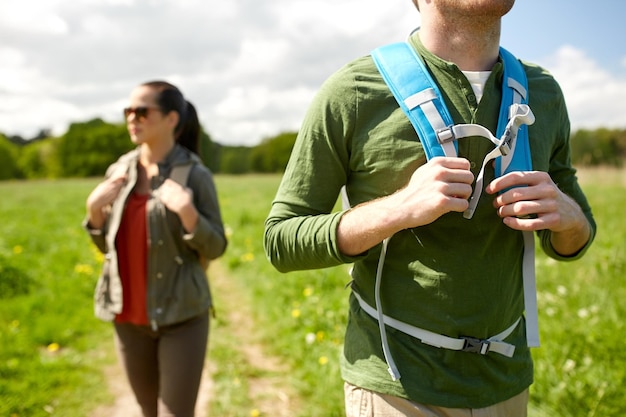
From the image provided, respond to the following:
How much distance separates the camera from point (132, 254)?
136 inches

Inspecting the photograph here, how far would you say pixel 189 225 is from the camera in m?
3.35

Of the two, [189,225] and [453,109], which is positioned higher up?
[453,109]

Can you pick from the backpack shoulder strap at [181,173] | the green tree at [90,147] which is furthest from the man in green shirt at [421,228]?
the green tree at [90,147]

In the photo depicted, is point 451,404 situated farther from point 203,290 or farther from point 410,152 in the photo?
point 203,290

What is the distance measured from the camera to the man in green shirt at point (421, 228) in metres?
1.70

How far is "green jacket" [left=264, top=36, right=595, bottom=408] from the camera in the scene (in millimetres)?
1711

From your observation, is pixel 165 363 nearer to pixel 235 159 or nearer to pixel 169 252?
pixel 169 252

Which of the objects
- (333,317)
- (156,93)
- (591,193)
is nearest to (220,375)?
(333,317)

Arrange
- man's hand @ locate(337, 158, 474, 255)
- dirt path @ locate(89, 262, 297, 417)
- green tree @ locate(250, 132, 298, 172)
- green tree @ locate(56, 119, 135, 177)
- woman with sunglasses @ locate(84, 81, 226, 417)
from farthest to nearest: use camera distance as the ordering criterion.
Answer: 1. green tree @ locate(250, 132, 298, 172)
2. green tree @ locate(56, 119, 135, 177)
3. dirt path @ locate(89, 262, 297, 417)
4. woman with sunglasses @ locate(84, 81, 226, 417)
5. man's hand @ locate(337, 158, 474, 255)

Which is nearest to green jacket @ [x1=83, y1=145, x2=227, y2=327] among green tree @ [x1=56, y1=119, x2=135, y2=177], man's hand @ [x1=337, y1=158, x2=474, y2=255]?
man's hand @ [x1=337, y1=158, x2=474, y2=255]

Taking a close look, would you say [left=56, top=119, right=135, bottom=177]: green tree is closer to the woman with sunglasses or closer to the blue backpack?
the woman with sunglasses

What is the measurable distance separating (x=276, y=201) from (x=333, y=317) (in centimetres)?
368

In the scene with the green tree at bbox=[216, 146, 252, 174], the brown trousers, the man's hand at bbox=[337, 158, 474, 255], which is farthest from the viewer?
the green tree at bbox=[216, 146, 252, 174]

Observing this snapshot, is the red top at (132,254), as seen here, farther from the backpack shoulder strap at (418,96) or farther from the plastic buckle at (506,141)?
the plastic buckle at (506,141)
